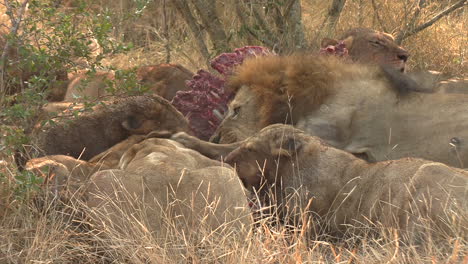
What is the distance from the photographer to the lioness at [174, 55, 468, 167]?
17.1 feet

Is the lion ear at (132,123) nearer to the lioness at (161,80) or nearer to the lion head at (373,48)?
the lioness at (161,80)

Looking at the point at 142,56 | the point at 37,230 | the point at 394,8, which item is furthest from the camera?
the point at 142,56

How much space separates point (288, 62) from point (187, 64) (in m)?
3.41

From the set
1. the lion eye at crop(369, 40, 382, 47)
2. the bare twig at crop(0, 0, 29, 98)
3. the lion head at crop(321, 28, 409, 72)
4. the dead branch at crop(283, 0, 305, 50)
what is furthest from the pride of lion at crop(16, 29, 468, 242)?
the dead branch at crop(283, 0, 305, 50)

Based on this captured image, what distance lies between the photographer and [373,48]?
275 inches

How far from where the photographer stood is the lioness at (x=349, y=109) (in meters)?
5.20

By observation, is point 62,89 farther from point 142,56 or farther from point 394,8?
point 394,8

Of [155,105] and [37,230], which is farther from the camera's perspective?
[155,105]

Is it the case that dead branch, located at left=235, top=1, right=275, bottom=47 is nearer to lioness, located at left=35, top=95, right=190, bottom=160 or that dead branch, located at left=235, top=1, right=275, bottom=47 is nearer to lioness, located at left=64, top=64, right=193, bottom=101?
lioness, located at left=64, top=64, right=193, bottom=101

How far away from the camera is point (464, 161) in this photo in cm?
500

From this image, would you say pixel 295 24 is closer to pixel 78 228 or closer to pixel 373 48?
pixel 373 48

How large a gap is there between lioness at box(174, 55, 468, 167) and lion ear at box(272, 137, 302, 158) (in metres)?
0.42

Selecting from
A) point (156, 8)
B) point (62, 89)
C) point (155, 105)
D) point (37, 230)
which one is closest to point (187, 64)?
point (62, 89)

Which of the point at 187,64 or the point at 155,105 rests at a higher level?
the point at 155,105
